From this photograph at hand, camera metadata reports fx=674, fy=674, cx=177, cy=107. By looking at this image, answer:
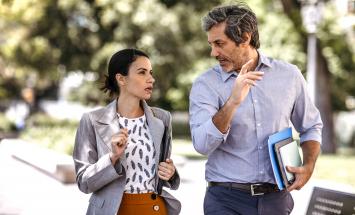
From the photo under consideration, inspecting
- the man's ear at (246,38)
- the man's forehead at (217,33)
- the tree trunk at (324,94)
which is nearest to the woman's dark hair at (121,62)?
the man's forehead at (217,33)

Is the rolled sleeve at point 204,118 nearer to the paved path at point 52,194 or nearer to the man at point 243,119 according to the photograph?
the man at point 243,119

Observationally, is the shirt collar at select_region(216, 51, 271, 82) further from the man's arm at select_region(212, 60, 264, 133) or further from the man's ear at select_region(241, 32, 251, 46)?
the man's arm at select_region(212, 60, 264, 133)

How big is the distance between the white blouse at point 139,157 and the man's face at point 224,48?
604 mm

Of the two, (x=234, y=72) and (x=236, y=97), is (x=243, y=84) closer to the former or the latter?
(x=236, y=97)

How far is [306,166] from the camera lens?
11.0 ft

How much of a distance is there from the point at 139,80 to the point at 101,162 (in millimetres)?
521

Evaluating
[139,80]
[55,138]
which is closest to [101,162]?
[139,80]

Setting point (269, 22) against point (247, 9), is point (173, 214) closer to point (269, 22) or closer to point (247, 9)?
point (247, 9)

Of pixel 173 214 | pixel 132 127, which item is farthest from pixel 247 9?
pixel 173 214

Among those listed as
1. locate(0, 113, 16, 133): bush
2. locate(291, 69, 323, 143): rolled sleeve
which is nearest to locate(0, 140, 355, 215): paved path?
locate(291, 69, 323, 143): rolled sleeve

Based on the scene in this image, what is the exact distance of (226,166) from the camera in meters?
3.41

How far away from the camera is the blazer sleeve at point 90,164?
133 inches

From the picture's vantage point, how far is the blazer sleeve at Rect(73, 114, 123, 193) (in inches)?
133

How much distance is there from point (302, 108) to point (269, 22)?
20.3 metres
